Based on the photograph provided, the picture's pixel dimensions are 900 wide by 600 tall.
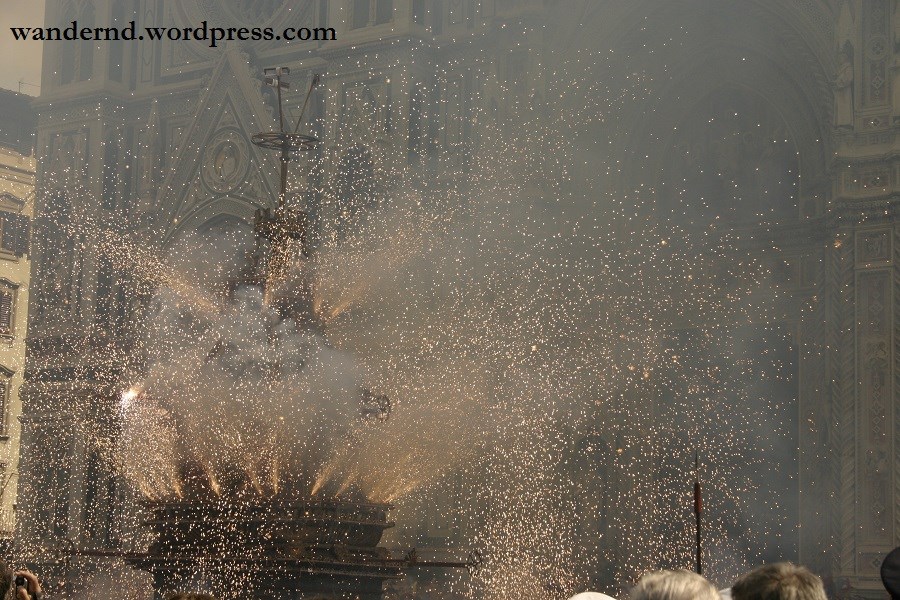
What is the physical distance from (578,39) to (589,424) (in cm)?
603

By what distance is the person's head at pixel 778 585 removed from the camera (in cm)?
385

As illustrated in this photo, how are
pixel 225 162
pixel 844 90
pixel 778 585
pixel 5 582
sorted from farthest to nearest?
pixel 225 162
pixel 844 90
pixel 5 582
pixel 778 585

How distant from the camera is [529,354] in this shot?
70.3 ft

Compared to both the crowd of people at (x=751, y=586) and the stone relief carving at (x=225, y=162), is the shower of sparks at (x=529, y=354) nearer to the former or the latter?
the stone relief carving at (x=225, y=162)

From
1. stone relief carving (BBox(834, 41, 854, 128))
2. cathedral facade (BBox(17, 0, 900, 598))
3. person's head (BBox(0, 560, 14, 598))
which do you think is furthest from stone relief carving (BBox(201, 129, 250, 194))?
person's head (BBox(0, 560, 14, 598))

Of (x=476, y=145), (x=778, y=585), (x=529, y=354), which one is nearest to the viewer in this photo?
(x=778, y=585)

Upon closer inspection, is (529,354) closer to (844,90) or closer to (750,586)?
(844,90)

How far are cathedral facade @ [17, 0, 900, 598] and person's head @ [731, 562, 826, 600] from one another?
1264 centimetres

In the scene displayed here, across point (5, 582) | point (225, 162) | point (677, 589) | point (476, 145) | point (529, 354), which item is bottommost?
point (5, 582)

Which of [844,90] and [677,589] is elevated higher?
[844,90]

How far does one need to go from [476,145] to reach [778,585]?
19.0 metres

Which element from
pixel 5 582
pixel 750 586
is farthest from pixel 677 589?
pixel 5 582

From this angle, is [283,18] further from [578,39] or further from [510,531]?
[510,531]

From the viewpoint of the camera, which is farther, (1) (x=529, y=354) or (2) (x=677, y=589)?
(1) (x=529, y=354)
